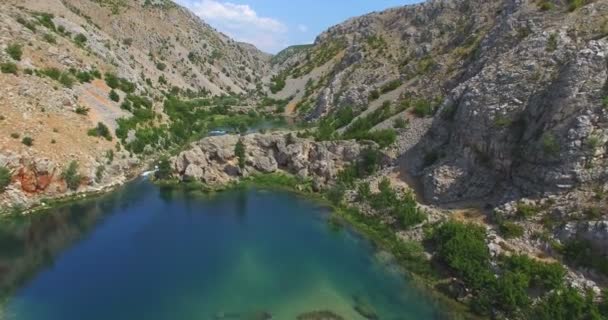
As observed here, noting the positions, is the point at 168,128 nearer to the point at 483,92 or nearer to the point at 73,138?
the point at 73,138

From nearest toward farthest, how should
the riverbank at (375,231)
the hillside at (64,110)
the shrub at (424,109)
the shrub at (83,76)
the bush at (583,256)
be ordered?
the bush at (583,256)
the riverbank at (375,231)
the hillside at (64,110)
the shrub at (424,109)
the shrub at (83,76)

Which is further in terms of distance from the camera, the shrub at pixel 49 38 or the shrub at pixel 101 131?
the shrub at pixel 49 38

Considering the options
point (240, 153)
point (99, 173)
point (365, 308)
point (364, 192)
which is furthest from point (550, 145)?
point (99, 173)

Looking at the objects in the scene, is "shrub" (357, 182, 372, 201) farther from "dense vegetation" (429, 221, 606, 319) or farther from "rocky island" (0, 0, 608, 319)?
"dense vegetation" (429, 221, 606, 319)

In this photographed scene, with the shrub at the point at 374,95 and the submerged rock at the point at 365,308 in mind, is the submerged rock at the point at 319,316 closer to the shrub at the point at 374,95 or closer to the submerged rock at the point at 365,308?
the submerged rock at the point at 365,308

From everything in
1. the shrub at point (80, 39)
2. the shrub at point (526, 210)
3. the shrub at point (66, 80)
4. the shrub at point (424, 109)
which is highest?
the shrub at point (80, 39)

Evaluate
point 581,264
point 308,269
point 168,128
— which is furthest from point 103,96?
point 581,264

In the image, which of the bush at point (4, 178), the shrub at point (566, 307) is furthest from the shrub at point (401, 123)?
the bush at point (4, 178)
